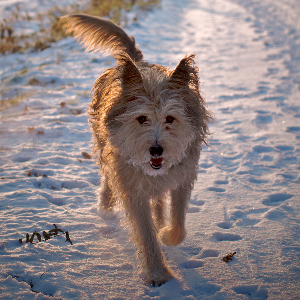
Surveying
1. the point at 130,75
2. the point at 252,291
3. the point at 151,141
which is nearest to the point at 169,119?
the point at 151,141

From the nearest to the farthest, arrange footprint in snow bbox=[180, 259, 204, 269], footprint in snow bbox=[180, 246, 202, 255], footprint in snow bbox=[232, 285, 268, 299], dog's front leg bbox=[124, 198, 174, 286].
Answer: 1. footprint in snow bbox=[232, 285, 268, 299]
2. dog's front leg bbox=[124, 198, 174, 286]
3. footprint in snow bbox=[180, 259, 204, 269]
4. footprint in snow bbox=[180, 246, 202, 255]

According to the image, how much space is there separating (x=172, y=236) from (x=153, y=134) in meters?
1.13

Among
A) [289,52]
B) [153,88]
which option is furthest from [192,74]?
[289,52]

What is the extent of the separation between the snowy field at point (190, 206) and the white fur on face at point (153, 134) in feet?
2.94

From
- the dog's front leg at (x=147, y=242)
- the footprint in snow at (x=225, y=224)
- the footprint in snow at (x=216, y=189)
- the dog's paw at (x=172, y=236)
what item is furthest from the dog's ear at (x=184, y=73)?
the footprint in snow at (x=216, y=189)

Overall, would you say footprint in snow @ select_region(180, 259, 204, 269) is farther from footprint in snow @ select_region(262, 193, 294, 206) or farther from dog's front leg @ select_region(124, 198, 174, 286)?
footprint in snow @ select_region(262, 193, 294, 206)

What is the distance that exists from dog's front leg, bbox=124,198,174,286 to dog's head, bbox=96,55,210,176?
0.39 m

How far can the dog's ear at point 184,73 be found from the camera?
246cm

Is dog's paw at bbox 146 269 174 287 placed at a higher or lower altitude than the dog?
lower

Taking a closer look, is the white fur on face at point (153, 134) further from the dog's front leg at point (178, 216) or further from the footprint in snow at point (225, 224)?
the footprint in snow at point (225, 224)

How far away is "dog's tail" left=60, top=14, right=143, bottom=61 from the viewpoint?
3.33 meters

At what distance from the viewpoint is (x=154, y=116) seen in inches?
94.0

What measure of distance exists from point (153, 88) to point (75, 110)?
391 cm

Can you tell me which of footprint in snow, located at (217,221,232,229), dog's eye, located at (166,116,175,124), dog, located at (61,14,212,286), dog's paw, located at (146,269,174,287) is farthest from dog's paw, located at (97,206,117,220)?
dog's eye, located at (166,116,175,124)
